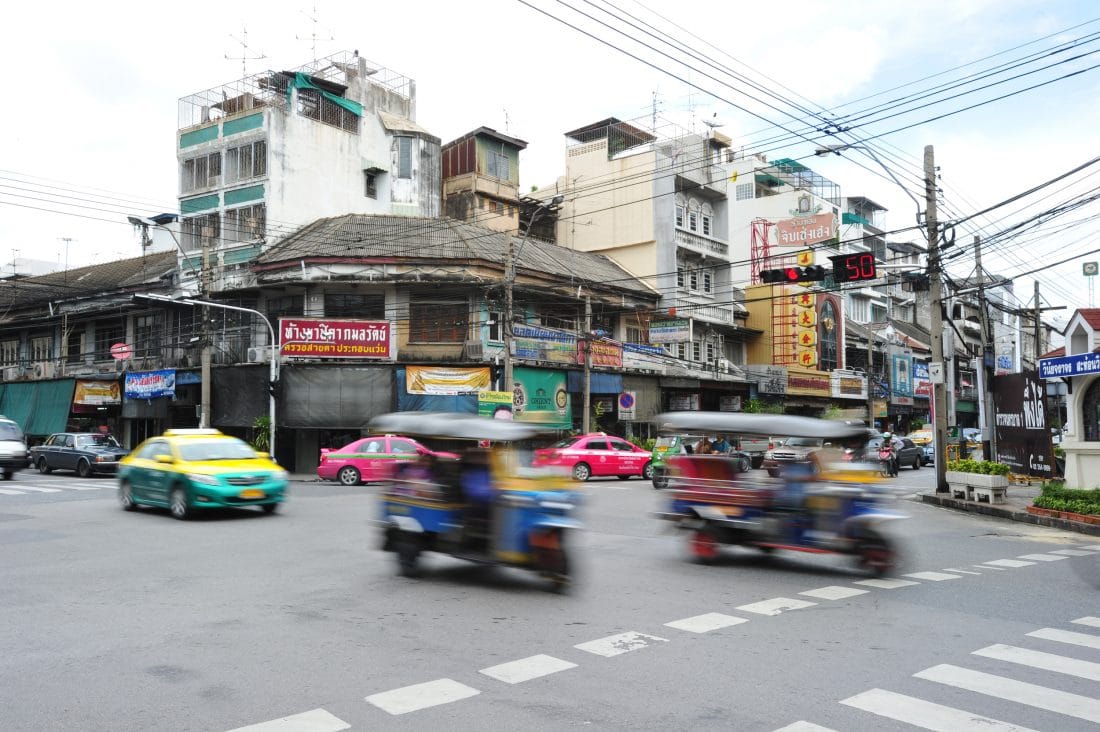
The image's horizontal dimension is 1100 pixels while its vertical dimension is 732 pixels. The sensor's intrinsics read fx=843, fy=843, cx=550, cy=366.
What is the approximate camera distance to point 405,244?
33.9 meters

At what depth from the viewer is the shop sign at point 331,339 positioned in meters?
31.5

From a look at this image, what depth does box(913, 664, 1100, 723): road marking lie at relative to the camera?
526 cm

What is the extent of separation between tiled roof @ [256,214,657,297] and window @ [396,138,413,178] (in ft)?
16.7

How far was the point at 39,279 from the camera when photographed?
4756cm

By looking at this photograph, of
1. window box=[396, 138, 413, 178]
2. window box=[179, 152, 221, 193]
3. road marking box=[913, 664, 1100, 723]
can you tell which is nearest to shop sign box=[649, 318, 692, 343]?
window box=[396, 138, 413, 178]

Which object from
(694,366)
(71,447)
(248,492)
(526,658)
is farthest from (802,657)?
(694,366)

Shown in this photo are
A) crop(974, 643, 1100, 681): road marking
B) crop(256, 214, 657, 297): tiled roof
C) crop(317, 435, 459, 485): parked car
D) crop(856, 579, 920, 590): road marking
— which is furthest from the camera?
crop(256, 214, 657, 297): tiled roof

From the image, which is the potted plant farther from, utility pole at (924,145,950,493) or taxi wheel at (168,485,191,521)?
taxi wheel at (168,485,191,521)

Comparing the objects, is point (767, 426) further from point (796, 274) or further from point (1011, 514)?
point (1011, 514)

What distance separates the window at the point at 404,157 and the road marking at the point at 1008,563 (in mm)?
33837

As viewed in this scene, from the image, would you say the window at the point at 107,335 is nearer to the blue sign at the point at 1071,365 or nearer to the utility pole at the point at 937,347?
the utility pole at the point at 937,347

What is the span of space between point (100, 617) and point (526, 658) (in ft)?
13.6

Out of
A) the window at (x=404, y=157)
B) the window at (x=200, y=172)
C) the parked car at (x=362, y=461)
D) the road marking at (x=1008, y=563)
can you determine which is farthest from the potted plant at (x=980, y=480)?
the window at (x=200, y=172)

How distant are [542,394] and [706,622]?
26.9 metres
